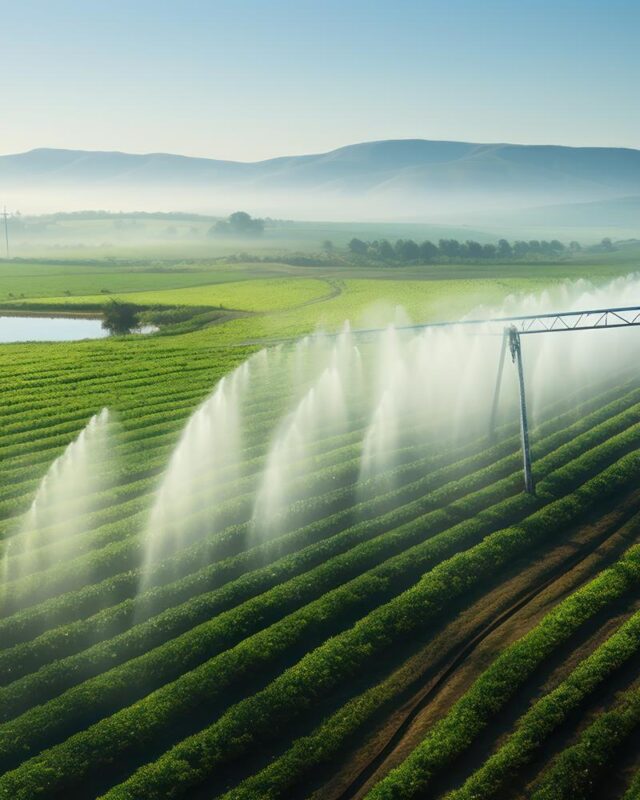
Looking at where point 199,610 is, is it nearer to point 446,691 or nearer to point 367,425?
point 446,691

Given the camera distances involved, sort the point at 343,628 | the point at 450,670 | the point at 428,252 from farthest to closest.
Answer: the point at 428,252 → the point at 343,628 → the point at 450,670

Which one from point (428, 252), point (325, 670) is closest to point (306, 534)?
point (325, 670)

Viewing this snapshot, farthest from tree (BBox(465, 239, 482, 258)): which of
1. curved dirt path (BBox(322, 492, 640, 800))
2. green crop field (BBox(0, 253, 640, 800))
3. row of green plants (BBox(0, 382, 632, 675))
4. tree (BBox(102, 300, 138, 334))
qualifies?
curved dirt path (BBox(322, 492, 640, 800))

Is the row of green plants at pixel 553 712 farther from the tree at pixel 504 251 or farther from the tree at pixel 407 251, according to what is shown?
the tree at pixel 504 251

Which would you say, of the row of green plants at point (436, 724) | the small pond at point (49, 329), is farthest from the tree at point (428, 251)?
the row of green plants at point (436, 724)

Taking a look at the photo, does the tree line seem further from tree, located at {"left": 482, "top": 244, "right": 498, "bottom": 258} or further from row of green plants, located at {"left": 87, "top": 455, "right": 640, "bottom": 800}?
row of green plants, located at {"left": 87, "top": 455, "right": 640, "bottom": 800}

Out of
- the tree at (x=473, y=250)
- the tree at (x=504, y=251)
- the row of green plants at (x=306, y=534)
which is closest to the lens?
the row of green plants at (x=306, y=534)

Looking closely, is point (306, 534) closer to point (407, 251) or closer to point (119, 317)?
point (119, 317)
